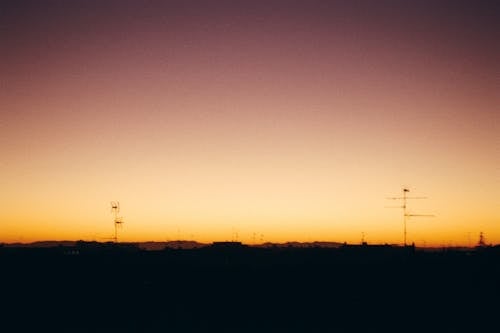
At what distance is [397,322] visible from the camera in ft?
130

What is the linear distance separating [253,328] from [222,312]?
6556 millimetres

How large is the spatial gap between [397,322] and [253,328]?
35.0 feet

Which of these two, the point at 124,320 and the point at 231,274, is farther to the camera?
the point at 231,274

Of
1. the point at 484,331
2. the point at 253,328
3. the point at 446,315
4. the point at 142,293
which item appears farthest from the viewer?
the point at 142,293

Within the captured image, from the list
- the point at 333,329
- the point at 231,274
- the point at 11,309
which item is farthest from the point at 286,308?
the point at 231,274

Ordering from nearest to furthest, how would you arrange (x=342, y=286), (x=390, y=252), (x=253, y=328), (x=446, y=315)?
1. (x=253, y=328)
2. (x=446, y=315)
3. (x=342, y=286)
4. (x=390, y=252)

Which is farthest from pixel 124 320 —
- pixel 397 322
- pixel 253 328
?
pixel 397 322

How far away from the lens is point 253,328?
38.5 meters

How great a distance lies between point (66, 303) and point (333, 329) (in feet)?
78.7

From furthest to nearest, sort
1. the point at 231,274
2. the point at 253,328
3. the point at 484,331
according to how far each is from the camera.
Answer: the point at 231,274 → the point at 253,328 → the point at 484,331

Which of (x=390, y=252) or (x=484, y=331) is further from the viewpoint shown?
(x=390, y=252)

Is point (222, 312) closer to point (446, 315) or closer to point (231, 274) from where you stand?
point (446, 315)

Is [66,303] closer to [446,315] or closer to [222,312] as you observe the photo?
[222,312]

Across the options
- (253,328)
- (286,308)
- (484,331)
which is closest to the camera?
(484,331)
